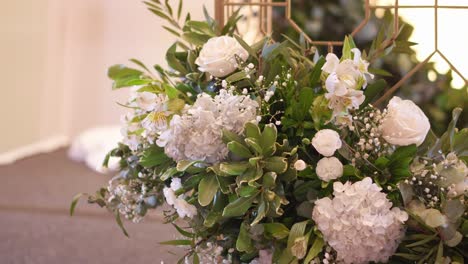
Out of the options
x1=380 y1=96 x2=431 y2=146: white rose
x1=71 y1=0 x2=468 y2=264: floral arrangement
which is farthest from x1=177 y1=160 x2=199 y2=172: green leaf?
x1=380 y1=96 x2=431 y2=146: white rose

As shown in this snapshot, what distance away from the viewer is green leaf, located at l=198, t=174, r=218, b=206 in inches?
24.3

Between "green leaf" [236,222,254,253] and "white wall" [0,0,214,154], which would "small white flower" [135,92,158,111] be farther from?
"white wall" [0,0,214,154]

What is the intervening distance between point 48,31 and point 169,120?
7.53 ft

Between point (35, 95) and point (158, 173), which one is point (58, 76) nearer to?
point (35, 95)

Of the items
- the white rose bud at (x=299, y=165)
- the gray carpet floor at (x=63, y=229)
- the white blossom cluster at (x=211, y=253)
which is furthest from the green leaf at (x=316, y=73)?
the gray carpet floor at (x=63, y=229)

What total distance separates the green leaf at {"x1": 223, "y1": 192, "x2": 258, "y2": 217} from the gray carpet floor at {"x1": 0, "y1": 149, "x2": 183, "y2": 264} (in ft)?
1.18

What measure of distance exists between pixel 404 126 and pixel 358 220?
0.11 m

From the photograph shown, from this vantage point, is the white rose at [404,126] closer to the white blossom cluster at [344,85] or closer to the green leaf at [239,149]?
the white blossom cluster at [344,85]

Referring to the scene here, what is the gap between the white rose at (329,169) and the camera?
2.05ft

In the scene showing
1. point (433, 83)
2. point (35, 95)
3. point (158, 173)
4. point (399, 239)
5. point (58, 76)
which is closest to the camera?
point (399, 239)

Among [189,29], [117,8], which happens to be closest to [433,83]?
[117,8]

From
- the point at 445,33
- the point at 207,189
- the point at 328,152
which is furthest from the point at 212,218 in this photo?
the point at 445,33

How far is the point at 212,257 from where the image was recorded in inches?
27.4

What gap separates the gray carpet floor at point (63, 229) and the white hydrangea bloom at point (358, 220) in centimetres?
40
